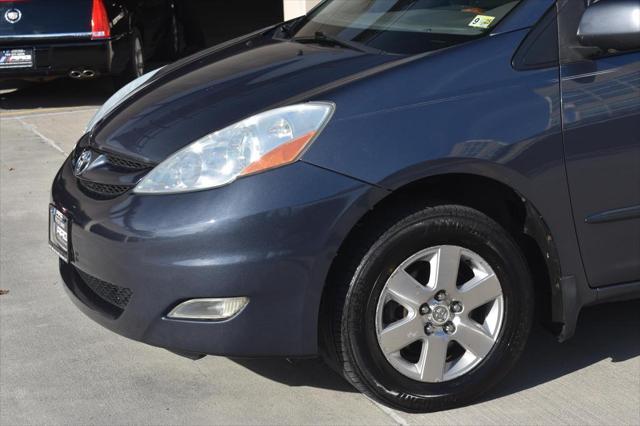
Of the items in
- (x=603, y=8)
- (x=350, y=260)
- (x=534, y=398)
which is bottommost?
(x=534, y=398)

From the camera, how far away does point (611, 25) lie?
3.63m

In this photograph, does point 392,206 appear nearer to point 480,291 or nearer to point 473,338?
point 480,291

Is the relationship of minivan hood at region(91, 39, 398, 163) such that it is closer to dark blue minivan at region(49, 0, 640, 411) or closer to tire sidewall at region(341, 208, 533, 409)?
dark blue minivan at region(49, 0, 640, 411)

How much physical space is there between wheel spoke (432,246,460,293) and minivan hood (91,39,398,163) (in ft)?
2.30

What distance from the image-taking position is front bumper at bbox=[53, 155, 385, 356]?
10.9 ft

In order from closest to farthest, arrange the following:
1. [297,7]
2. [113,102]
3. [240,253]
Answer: [240,253], [113,102], [297,7]

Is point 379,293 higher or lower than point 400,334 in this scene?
higher

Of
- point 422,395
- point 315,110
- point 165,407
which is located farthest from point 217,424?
point 315,110

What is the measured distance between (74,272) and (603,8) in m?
2.13

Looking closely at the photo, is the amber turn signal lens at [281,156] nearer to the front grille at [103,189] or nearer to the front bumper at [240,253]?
the front bumper at [240,253]

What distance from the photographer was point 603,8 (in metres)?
3.66

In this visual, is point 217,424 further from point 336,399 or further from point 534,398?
point 534,398

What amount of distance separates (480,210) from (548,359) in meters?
0.87

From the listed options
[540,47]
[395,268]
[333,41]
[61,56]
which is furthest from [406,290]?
[61,56]
